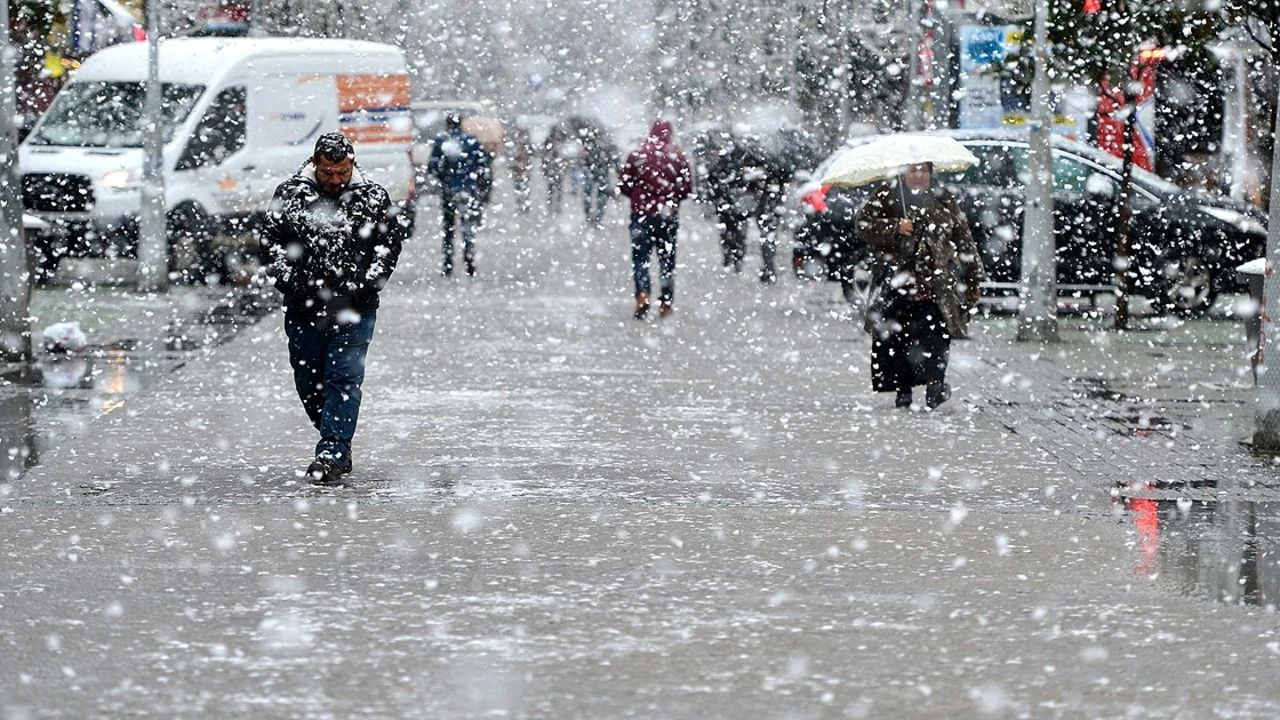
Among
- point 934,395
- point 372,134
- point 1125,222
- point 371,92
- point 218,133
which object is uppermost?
point 371,92

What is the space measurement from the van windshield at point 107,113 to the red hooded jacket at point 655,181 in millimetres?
6222

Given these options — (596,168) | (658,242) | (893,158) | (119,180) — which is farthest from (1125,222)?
(596,168)

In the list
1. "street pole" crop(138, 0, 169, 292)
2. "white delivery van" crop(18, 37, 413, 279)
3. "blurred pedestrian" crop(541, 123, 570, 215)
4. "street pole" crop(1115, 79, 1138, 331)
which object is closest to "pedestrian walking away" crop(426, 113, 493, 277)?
"white delivery van" crop(18, 37, 413, 279)

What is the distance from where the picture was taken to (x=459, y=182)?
25.1m

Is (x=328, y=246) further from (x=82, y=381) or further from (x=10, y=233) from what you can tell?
(x=10, y=233)

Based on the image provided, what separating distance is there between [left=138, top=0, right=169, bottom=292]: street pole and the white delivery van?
204 mm

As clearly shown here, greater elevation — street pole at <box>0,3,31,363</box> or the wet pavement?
street pole at <box>0,3,31,363</box>

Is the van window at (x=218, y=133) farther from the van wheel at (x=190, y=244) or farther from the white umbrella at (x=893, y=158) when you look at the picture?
the white umbrella at (x=893, y=158)

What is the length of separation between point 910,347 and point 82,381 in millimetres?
5086

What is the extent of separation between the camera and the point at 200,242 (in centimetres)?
2383

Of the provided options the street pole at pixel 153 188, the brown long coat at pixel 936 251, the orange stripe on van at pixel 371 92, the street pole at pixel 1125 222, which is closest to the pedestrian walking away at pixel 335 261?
the brown long coat at pixel 936 251

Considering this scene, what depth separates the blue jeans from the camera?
10180 mm

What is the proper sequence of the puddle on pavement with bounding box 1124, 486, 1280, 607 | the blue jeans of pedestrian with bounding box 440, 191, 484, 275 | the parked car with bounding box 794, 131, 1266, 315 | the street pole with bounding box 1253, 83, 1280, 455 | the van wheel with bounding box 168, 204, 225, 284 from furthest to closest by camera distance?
the blue jeans of pedestrian with bounding box 440, 191, 484, 275 → the van wheel with bounding box 168, 204, 225, 284 → the parked car with bounding box 794, 131, 1266, 315 → the street pole with bounding box 1253, 83, 1280, 455 → the puddle on pavement with bounding box 1124, 486, 1280, 607

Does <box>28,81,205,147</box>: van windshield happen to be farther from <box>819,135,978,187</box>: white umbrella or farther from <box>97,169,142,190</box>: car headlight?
<box>819,135,978,187</box>: white umbrella
